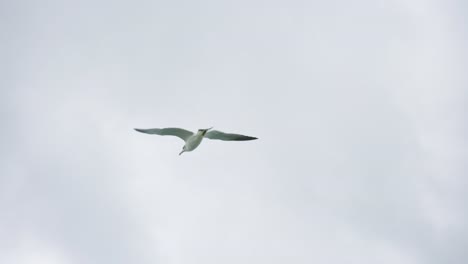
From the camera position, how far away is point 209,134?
2747 cm

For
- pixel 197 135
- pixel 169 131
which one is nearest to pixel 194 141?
pixel 197 135

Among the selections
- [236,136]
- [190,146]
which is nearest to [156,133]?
[190,146]

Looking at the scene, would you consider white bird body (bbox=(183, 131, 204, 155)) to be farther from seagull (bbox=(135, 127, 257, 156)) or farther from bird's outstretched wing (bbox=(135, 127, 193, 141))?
bird's outstretched wing (bbox=(135, 127, 193, 141))

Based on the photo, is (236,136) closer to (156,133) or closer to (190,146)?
(190,146)

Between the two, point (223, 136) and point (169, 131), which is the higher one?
point (223, 136)

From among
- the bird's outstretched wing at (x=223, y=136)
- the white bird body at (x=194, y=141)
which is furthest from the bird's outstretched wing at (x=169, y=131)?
the bird's outstretched wing at (x=223, y=136)

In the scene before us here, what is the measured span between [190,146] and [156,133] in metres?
2.16

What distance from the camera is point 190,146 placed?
92.1 ft

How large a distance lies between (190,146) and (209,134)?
149 centimetres

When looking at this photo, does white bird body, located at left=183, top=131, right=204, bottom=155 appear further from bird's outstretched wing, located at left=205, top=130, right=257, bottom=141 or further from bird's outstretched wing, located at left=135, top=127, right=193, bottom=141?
bird's outstretched wing, located at left=135, top=127, right=193, bottom=141

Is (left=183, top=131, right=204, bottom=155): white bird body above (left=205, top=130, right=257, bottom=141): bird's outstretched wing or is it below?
below

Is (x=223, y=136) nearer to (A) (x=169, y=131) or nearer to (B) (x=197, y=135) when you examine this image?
(B) (x=197, y=135)

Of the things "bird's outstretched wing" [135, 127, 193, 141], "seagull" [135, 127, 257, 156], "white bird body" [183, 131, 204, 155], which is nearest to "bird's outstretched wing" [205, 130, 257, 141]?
"seagull" [135, 127, 257, 156]

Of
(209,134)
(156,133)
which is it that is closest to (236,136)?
(209,134)
